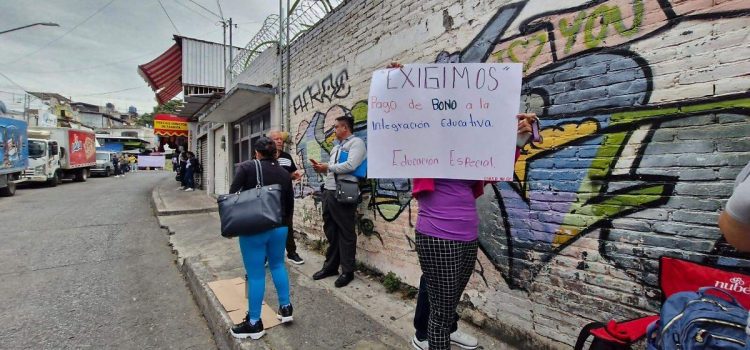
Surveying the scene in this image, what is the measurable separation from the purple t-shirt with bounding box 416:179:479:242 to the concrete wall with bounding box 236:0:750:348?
2.60 ft

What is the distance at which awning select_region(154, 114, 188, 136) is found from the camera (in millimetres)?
16422

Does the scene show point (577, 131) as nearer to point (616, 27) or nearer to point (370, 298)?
point (616, 27)

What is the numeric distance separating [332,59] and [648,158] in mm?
4044

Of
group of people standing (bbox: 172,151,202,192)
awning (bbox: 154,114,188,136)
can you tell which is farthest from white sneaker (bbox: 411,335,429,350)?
awning (bbox: 154,114,188,136)

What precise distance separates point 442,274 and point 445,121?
865mm

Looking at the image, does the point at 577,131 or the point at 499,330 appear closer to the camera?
the point at 577,131

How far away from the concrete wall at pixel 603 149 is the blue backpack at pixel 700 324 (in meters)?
0.64

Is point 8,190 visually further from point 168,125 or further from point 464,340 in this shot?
point 464,340

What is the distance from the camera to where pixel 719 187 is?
184cm

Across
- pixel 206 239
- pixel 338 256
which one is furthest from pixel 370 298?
pixel 206 239

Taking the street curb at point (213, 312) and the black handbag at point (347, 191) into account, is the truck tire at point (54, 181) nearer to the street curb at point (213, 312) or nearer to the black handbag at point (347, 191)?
the street curb at point (213, 312)

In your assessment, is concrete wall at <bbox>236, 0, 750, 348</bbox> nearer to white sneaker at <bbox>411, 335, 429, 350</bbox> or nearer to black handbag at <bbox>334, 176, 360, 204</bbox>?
white sneaker at <bbox>411, 335, 429, 350</bbox>

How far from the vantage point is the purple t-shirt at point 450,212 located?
6.65 ft

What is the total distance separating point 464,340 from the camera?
2.68 metres
